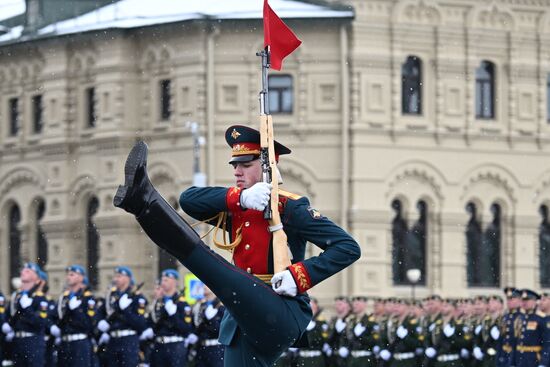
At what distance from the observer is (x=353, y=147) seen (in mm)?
38500

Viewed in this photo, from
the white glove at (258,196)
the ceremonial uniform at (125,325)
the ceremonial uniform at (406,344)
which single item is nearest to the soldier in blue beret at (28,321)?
the ceremonial uniform at (125,325)

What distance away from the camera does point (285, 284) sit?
9742 millimetres

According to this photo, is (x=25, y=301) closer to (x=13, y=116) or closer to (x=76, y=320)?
(x=76, y=320)

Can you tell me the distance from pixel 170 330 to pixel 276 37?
1182 centimetres

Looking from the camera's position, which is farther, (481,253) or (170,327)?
(481,253)

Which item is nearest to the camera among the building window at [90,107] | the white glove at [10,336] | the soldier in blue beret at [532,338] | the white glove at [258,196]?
the white glove at [258,196]

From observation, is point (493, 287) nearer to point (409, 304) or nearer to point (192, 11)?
point (192, 11)

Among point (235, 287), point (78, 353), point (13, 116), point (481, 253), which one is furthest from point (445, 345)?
point (13, 116)

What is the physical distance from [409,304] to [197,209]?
1669 cm

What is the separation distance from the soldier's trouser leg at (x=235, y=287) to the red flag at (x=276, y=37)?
1386mm

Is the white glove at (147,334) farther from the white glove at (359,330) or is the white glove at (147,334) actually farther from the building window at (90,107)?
the building window at (90,107)

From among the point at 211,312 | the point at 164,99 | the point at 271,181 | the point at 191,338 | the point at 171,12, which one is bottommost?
the point at 191,338

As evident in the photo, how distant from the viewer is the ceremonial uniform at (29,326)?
835 inches

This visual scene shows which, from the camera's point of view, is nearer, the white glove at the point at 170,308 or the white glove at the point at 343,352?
the white glove at the point at 170,308
